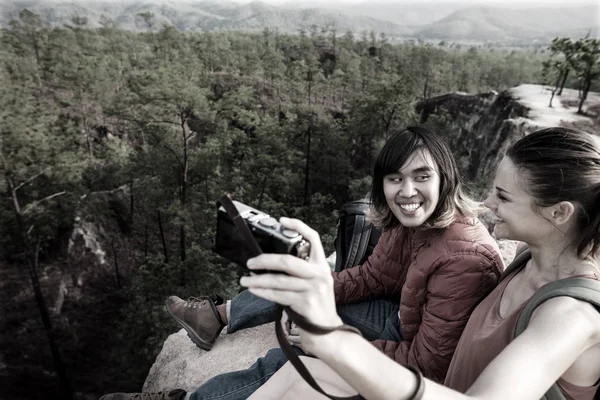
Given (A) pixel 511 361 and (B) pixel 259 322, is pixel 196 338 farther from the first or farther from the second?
(A) pixel 511 361

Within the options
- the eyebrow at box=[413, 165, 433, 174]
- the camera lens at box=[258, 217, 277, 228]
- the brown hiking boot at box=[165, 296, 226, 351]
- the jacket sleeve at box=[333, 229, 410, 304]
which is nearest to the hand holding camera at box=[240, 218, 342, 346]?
the camera lens at box=[258, 217, 277, 228]

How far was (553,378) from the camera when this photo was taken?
1094 millimetres

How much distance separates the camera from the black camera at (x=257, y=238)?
1039 millimetres

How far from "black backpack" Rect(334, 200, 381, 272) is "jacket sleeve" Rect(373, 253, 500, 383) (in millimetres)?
959

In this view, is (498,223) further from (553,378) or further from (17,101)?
(17,101)

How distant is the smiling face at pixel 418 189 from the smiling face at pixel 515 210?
17.2 inches

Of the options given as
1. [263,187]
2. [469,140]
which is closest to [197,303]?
[263,187]

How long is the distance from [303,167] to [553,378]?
20.1 metres

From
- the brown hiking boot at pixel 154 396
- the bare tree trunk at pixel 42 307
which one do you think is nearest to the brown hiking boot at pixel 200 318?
the brown hiking boot at pixel 154 396

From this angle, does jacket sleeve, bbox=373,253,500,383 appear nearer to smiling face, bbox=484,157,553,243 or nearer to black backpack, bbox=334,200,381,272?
smiling face, bbox=484,157,553,243

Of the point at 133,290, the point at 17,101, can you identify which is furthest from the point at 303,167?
the point at 17,101

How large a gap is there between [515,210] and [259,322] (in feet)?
6.62

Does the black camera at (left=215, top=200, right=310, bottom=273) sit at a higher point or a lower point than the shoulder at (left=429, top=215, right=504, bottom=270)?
higher

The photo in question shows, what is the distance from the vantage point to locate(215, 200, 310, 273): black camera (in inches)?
40.9
